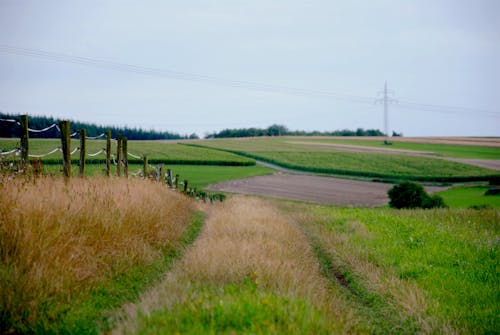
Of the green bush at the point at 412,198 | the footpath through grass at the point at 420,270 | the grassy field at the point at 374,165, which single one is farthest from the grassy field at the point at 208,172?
the footpath through grass at the point at 420,270

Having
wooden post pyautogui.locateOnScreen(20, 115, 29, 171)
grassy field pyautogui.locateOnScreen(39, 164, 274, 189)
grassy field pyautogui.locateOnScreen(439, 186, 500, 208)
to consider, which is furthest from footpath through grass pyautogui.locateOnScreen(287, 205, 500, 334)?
grassy field pyautogui.locateOnScreen(39, 164, 274, 189)

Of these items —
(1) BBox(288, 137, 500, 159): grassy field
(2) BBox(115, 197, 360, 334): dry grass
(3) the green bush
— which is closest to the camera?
(2) BBox(115, 197, 360, 334): dry grass

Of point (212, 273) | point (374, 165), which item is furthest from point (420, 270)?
point (374, 165)

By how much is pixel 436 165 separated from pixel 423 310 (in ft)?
177

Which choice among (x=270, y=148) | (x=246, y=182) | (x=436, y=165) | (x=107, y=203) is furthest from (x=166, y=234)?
(x=270, y=148)

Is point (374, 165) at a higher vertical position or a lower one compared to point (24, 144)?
lower

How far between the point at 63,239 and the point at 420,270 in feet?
23.7

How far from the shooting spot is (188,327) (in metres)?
4.51

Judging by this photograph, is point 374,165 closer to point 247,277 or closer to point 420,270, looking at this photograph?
point 420,270

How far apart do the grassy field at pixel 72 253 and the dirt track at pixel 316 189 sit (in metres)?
27.5

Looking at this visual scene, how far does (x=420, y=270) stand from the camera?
897 cm

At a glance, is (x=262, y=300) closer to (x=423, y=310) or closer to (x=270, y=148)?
(x=423, y=310)

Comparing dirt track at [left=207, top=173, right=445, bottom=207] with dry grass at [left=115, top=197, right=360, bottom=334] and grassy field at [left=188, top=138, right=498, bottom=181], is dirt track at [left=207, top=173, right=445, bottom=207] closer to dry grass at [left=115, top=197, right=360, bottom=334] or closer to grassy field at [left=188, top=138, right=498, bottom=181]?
grassy field at [left=188, top=138, right=498, bottom=181]

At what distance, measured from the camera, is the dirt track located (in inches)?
1484
